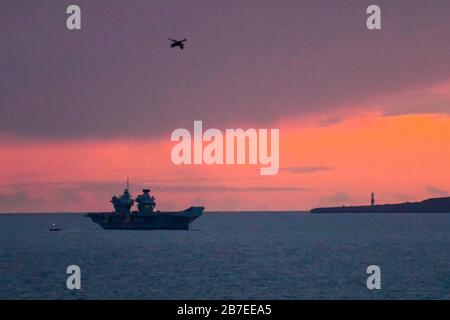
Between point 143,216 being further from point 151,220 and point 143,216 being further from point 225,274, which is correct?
point 225,274

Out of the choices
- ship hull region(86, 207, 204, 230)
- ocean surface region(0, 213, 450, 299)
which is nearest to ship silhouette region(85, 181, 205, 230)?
ship hull region(86, 207, 204, 230)

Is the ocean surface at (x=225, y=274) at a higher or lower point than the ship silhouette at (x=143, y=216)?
lower

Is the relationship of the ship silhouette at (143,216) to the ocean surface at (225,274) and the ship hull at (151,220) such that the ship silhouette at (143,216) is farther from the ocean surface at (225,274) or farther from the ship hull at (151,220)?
the ocean surface at (225,274)

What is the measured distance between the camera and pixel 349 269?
81.2 m

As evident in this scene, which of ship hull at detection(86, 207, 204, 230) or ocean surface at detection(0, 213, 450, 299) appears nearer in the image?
ocean surface at detection(0, 213, 450, 299)

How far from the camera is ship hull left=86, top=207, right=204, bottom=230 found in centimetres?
17038

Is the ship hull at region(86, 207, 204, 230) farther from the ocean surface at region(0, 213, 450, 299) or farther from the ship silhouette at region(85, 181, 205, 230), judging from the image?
the ocean surface at region(0, 213, 450, 299)

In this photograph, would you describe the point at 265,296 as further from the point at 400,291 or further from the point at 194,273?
the point at 194,273

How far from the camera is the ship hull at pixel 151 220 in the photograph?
170375 millimetres

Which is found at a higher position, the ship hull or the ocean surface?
the ship hull

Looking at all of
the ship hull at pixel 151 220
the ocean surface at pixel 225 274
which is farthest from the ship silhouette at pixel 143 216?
the ocean surface at pixel 225 274
